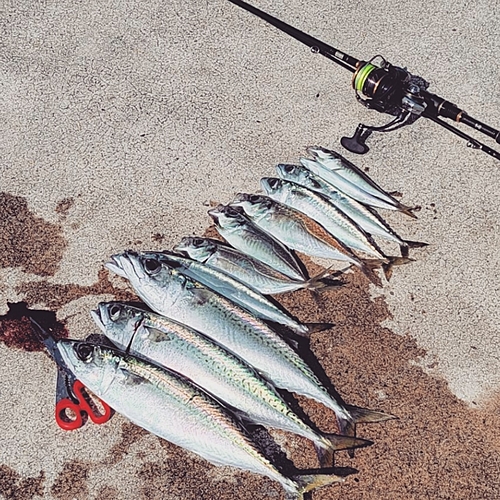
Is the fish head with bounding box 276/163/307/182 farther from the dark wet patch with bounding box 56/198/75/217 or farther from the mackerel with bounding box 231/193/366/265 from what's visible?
the dark wet patch with bounding box 56/198/75/217

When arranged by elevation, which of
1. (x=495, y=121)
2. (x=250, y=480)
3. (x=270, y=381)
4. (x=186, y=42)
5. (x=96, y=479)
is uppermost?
(x=495, y=121)

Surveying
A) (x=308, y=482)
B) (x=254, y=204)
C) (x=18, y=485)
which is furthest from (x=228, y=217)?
(x=18, y=485)

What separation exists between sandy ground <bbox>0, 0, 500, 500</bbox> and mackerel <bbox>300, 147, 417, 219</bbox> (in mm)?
120

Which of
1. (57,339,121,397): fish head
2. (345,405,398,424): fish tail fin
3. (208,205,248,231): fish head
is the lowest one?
(57,339,121,397): fish head

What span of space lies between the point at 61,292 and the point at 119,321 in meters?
0.51

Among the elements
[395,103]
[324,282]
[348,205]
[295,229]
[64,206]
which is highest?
[395,103]

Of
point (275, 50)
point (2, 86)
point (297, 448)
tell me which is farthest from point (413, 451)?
point (2, 86)

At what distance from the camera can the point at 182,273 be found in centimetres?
312

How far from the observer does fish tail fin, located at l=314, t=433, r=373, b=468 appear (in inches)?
108

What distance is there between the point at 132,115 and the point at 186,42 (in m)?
0.84

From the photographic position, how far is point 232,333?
298 cm

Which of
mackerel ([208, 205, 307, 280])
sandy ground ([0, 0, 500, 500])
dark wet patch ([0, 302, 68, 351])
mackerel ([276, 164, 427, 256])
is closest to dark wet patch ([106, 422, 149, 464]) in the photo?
sandy ground ([0, 0, 500, 500])

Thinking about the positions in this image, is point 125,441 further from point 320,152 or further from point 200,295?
point 320,152

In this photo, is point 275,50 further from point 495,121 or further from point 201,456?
point 201,456
